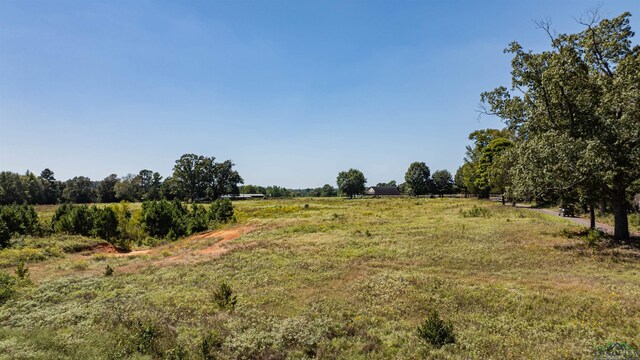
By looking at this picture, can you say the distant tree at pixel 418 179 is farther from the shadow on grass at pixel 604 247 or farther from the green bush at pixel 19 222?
the green bush at pixel 19 222

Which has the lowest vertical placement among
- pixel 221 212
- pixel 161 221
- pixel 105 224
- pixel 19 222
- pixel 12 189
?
pixel 105 224

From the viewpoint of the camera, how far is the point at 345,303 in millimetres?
13086

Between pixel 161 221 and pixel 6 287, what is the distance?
2883 cm

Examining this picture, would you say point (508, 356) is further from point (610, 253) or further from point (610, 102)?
point (610, 102)

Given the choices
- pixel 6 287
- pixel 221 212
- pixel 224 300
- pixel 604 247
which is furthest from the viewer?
pixel 221 212

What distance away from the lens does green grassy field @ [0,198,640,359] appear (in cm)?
955

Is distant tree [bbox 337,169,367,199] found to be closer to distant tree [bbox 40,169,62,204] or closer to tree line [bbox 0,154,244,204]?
tree line [bbox 0,154,244,204]

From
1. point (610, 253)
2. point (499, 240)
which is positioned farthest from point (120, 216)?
point (610, 253)

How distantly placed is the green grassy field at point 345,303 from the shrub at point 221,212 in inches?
1001

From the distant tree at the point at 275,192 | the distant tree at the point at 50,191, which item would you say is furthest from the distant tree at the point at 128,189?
the distant tree at the point at 275,192

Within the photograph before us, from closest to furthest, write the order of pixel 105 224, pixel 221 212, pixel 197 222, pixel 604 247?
pixel 604 247 < pixel 105 224 < pixel 197 222 < pixel 221 212

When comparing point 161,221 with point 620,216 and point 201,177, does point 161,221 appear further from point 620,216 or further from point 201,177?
point 201,177

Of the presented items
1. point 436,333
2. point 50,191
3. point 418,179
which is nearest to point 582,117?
point 436,333

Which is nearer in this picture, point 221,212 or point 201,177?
point 221,212
